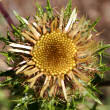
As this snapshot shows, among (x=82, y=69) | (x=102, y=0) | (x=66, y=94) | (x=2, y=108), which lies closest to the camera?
(x=66, y=94)

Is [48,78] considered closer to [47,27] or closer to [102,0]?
[47,27]

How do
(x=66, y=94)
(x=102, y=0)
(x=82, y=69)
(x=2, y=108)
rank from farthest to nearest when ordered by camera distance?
(x=102, y=0) → (x=2, y=108) → (x=82, y=69) → (x=66, y=94)

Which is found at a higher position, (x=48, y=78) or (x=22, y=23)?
(x=22, y=23)

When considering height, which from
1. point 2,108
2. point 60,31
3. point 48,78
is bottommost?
point 2,108

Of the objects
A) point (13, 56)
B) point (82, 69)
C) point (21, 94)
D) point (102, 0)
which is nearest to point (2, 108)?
point (21, 94)
